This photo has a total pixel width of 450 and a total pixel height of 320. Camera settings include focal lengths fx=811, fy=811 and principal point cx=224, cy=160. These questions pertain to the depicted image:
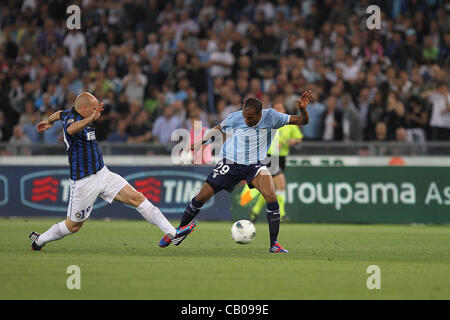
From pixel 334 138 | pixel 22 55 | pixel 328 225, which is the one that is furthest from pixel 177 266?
pixel 22 55

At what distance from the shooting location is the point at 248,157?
38.7ft

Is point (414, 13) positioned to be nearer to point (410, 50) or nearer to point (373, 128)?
point (410, 50)

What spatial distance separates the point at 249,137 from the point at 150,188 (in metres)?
8.02

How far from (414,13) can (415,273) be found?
558 inches

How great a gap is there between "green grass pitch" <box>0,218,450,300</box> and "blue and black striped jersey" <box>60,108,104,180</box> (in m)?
1.16

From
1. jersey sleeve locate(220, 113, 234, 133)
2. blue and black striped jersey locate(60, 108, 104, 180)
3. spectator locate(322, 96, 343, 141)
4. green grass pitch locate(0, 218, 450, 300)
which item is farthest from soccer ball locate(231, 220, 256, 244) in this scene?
spectator locate(322, 96, 343, 141)

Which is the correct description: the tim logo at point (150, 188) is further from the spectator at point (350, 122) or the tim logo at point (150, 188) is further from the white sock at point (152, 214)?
the white sock at point (152, 214)

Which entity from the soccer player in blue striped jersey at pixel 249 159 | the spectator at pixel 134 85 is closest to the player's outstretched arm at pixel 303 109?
the soccer player in blue striped jersey at pixel 249 159

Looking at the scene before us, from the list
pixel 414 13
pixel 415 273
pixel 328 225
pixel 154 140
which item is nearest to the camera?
pixel 415 273

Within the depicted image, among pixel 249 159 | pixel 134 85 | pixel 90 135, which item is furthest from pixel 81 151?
pixel 134 85

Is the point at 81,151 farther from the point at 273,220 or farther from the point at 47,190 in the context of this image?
the point at 47,190

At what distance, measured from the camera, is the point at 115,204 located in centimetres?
1972

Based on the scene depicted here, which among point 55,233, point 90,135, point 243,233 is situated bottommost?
point 243,233

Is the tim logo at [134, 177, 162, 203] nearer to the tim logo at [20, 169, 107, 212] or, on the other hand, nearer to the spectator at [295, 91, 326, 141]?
the tim logo at [20, 169, 107, 212]
